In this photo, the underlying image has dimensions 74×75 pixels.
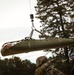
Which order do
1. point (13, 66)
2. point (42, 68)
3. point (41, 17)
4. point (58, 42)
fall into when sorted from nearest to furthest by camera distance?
point (42, 68)
point (58, 42)
point (41, 17)
point (13, 66)

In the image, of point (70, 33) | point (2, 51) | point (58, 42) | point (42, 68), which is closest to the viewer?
point (42, 68)

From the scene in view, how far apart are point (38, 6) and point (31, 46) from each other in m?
25.8

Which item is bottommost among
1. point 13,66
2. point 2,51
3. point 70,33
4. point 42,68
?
point 13,66

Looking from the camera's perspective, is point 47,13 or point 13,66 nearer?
point 47,13

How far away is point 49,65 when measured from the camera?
11.2 ft

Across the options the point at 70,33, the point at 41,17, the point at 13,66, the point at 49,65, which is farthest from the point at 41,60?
the point at 13,66

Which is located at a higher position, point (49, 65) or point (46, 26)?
point (49, 65)

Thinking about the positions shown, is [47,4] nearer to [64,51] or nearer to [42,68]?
[64,51]

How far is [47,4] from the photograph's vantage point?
1116 inches

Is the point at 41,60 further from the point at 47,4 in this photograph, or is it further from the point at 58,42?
the point at 47,4

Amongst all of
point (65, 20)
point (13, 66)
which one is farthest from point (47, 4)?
point (13, 66)

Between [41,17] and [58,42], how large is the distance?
24940 mm

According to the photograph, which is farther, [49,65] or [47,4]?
[47,4]

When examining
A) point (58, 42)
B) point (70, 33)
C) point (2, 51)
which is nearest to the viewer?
point (2, 51)
